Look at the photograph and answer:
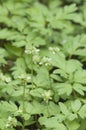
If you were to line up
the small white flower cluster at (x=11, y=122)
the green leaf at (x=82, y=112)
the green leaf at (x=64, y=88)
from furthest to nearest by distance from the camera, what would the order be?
the green leaf at (x=64, y=88)
the green leaf at (x=82, y=112)
the small white flower cluster at (x=11, y=122)

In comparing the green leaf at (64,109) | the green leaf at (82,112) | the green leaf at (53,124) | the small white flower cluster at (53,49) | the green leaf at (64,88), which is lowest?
the green leaf at (53,124)

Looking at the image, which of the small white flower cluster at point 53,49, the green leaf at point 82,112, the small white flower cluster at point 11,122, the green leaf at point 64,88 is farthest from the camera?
the small white flower cluster at point 53,49

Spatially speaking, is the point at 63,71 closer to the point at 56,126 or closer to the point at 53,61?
the point at 53,61

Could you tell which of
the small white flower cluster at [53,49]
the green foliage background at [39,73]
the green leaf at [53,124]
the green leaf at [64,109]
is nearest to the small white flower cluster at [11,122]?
the green foliage background at [39,73]

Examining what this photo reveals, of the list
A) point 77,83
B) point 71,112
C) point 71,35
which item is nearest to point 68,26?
point 71,35

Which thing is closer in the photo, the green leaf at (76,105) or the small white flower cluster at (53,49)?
the green leaf at (76,105)

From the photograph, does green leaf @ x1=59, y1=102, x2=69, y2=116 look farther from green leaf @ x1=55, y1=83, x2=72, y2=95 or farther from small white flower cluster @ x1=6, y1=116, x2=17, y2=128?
small white flower cluster @ x1=6, y1=116, x2=17, y2=128

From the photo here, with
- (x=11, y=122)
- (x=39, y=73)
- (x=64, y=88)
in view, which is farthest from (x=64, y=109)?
(x=39, y=73)

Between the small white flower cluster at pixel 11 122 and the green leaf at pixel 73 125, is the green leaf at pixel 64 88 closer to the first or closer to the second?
the green leaf at pixel 73 125
